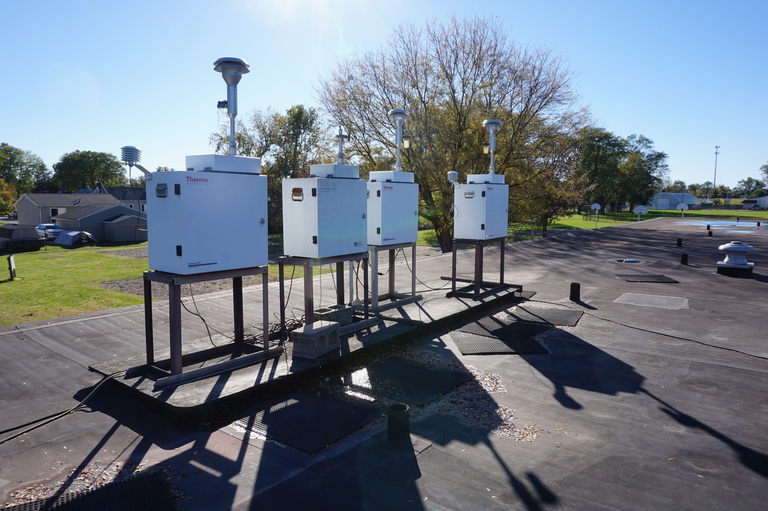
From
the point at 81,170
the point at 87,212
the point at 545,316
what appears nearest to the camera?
the point at 545,316

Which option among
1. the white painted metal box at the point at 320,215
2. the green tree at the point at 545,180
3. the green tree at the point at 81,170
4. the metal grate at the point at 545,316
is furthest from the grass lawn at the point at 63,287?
the green tree at the point at 81,170

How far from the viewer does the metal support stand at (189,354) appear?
219 inches

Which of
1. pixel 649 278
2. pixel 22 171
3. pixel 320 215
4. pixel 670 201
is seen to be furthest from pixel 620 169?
pixel 22 171

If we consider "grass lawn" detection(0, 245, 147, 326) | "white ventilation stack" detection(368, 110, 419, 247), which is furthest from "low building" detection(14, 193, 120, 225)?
"white ventilation stack" detection(368, 110, 419, 247)

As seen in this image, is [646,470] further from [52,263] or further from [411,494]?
[52,263]

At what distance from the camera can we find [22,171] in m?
92.6

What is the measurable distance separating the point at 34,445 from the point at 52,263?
21200 millimetres

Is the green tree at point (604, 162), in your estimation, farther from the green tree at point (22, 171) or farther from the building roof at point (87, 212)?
the green tree at point (22, 171)

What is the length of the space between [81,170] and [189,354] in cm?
9434

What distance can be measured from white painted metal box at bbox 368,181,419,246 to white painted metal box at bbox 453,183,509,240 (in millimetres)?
1556

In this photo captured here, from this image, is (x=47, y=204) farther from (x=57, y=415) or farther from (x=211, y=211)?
(x=211, y=211)

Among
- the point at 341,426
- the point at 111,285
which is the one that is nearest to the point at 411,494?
the point at 341,426

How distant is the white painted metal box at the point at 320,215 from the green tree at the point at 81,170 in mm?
90143

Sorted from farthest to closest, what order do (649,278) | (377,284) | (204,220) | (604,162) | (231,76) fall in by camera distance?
(604,162)
(649,278)
(377,284)
(231,76)
(204,220)
